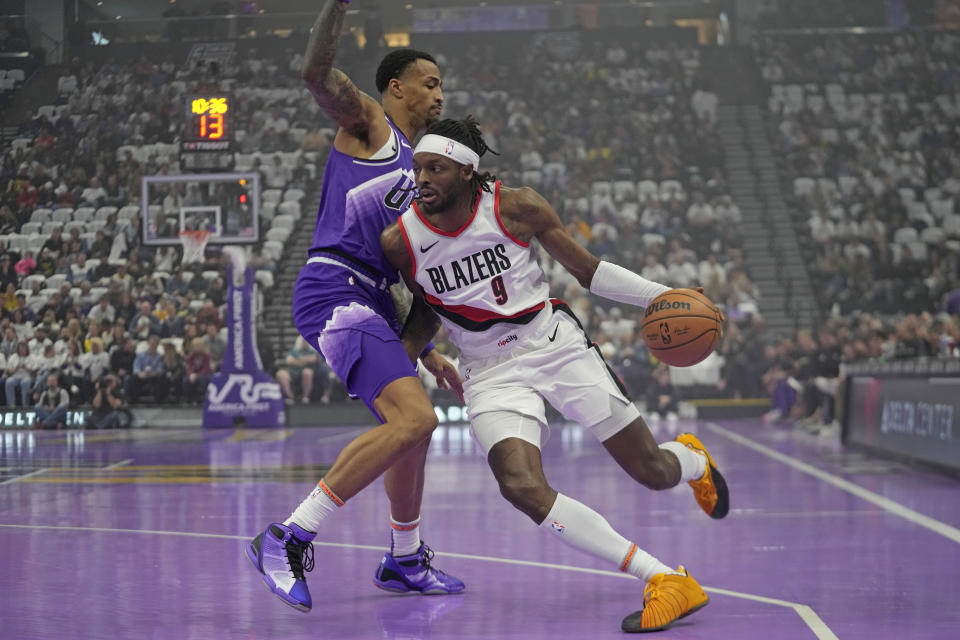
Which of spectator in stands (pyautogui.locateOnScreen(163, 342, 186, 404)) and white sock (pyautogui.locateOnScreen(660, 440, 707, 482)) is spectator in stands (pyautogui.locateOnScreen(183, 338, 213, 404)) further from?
white sock (pyautogui.locateOnScreen(660, 440, 707, 482))

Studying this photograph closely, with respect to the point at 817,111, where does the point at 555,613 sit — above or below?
below

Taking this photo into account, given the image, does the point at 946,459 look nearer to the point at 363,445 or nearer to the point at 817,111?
the point at 363,445

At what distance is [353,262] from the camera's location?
14.0 ft

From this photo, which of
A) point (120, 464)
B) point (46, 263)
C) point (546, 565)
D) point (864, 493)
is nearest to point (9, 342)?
point (46, 263)

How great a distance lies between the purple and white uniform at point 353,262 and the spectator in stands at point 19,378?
46.7 ft

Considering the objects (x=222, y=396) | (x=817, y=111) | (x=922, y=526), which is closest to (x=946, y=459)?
(x=922, y=526)

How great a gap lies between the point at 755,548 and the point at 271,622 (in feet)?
8.59

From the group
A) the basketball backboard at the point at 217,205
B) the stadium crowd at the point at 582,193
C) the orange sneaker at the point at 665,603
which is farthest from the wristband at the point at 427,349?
the basketball backboard at the point at 217,205

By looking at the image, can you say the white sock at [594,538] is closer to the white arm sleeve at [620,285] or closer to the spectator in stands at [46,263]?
the white arm sleeve at [620,285]

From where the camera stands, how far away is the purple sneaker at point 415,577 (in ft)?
14.7

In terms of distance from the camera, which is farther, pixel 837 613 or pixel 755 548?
pixel 755 548

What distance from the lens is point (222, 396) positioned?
54.7 ft

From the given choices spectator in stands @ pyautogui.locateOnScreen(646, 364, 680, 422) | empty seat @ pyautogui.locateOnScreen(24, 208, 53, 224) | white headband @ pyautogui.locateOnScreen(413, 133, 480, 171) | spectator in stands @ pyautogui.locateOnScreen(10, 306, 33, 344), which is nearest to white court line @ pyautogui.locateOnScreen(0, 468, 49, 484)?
white headband @ pyautogui.locateOnScreen(413, 133, 480, 171)

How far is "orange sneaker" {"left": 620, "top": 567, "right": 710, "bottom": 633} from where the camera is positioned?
12.1 ft
